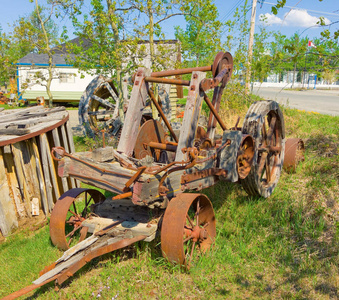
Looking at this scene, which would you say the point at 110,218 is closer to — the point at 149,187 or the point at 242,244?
the point at 149,187

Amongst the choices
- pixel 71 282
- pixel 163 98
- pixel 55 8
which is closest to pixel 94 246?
pixel 71 282

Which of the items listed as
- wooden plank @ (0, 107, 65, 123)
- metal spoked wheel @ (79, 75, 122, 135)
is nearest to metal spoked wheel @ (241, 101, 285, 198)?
wooden plank @ (0, 107, 65, 123)

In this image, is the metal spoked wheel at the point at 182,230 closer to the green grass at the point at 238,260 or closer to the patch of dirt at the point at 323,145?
the green grass at the point at 238,260

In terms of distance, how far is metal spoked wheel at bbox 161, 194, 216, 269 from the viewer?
10.1 ft

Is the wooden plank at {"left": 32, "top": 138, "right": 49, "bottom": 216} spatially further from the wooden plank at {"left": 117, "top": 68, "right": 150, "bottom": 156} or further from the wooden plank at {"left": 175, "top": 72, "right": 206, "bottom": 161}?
the wooden plank at {"left": 175, "top": 72, "right": 206, "bottom": 161}

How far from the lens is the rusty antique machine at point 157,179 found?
3086 millimetres

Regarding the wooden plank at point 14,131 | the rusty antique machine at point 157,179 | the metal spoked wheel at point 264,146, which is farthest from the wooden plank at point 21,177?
the metal spoked wheel at point 264,146

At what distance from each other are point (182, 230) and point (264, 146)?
7.87 ft

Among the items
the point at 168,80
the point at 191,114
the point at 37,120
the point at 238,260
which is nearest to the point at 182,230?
the point at 238,260

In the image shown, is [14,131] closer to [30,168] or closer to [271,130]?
[30,168]

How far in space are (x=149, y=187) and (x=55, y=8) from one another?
6584mm

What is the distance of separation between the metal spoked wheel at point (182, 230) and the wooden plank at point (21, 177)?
2.58m

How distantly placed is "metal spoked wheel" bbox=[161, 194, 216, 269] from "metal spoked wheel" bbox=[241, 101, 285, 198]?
42.2 inches

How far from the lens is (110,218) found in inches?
150
